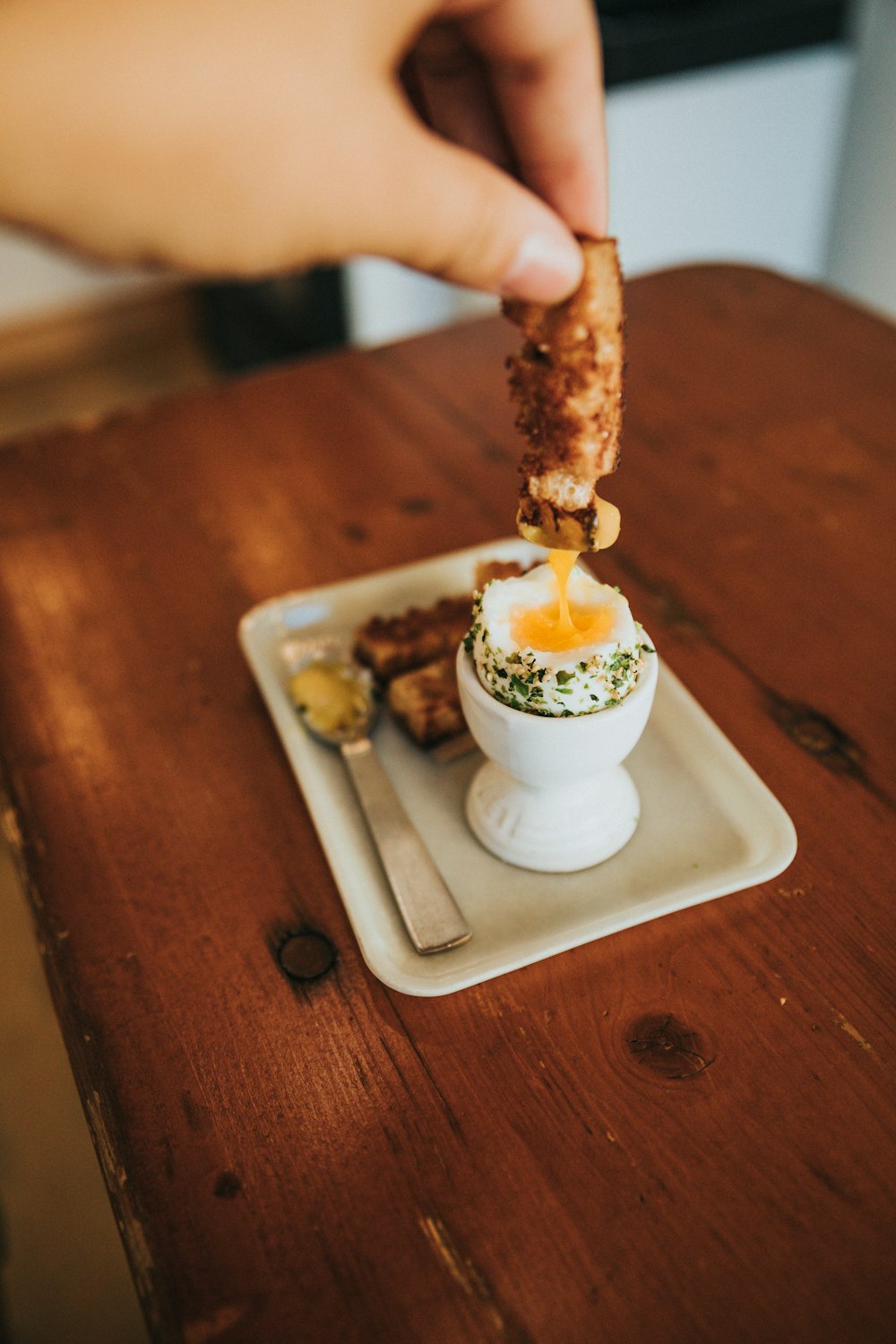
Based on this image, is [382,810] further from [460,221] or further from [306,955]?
[460,221]

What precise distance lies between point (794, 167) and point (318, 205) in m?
2.34

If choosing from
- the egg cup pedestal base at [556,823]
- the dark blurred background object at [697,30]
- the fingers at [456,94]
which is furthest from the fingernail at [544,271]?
the dark blurred background object at [697,30]

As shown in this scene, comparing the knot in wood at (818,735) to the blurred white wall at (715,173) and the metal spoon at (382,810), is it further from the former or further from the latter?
the blurred white wall at (715,173)

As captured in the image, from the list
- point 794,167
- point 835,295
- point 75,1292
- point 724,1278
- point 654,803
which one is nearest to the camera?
point 724,1278

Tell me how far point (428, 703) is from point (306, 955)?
23 cm

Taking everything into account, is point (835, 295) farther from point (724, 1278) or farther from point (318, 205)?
point (724, 1278)

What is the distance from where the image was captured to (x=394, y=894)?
707 millimetres

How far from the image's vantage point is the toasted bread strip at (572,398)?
0.61 m

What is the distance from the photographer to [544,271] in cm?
56

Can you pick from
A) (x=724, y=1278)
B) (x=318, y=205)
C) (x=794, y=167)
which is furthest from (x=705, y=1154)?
(x=794, y=167)

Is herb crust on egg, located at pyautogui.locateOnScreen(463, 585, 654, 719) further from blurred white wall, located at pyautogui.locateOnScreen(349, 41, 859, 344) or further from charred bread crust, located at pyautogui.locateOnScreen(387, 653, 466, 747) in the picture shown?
blurred white wall, located at pyautogui.locateOnScreen(349, 41, 859, 344)

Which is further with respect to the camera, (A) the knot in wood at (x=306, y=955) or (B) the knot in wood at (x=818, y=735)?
(B) the knot in wood at (x=818, y=735)

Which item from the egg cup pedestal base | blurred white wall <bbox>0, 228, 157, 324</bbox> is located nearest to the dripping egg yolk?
the egg cup pedestal base

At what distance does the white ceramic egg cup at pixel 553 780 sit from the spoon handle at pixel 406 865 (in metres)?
0.06
